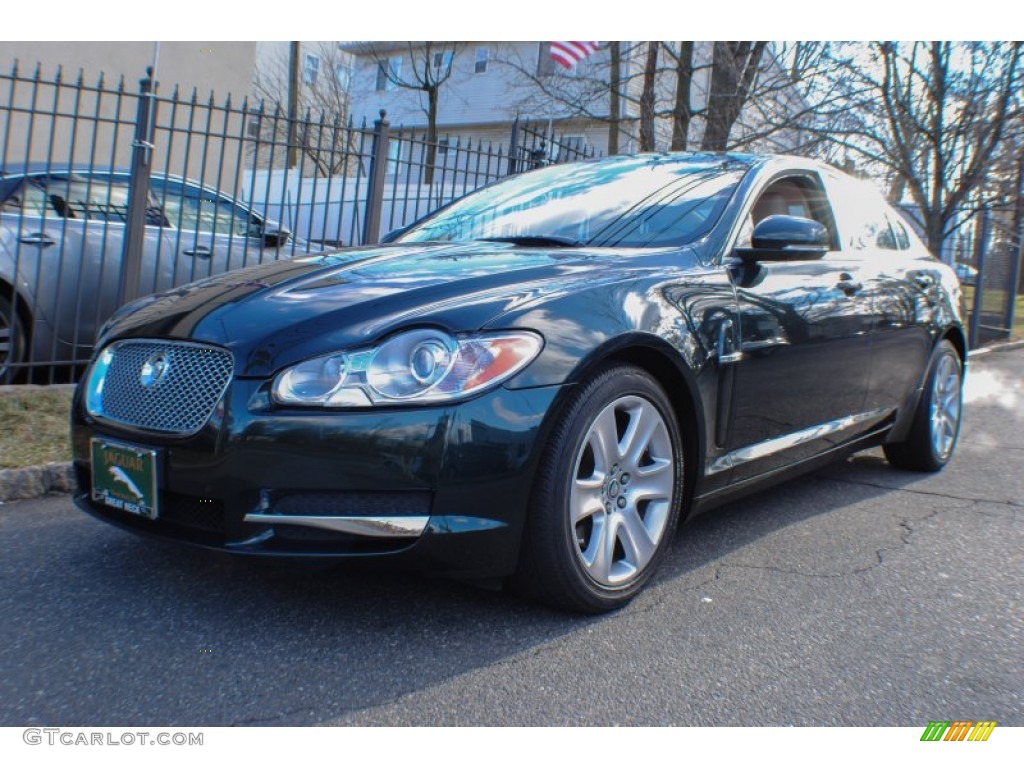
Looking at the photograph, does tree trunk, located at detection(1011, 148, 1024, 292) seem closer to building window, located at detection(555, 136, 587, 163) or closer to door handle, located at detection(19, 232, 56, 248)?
building window, located at detection(555, 136, 587, 163)

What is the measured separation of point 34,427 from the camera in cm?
468

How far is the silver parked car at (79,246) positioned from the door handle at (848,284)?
3.61m

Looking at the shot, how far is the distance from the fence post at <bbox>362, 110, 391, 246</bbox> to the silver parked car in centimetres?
90

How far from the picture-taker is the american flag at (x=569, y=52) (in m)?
11.5

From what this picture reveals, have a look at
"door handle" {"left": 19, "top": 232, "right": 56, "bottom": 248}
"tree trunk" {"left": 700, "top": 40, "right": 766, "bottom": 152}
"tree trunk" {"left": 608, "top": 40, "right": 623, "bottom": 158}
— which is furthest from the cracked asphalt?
"tree trunk" {"left": 608, "top": 40, "right": 623, "bottom": 158}

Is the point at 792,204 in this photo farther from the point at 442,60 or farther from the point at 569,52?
the point at 442,60

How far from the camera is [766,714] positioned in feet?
7.57

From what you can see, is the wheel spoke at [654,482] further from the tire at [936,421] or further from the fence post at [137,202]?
the fence post at [137,202]

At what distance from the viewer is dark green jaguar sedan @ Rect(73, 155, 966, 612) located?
2.42 metres

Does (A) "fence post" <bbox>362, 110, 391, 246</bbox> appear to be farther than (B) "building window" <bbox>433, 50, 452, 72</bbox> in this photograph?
No

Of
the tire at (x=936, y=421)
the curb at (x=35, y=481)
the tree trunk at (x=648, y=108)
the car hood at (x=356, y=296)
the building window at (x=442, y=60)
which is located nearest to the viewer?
the car hood at (x=356, y=296)

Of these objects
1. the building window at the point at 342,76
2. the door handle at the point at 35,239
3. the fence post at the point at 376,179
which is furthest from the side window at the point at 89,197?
the building window at the point at 342,76

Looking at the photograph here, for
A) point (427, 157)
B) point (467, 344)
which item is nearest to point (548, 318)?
point (467, 344)

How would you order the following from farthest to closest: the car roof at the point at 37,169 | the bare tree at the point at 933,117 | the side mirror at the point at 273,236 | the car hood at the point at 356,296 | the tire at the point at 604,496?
1. the bare tree at the point at 933,117
2. the side mirror at the point at 273,236
3. the car roof at the point at 37,169
4. the tire at the point at 604,496
5. the car hood at the point at 356,296
